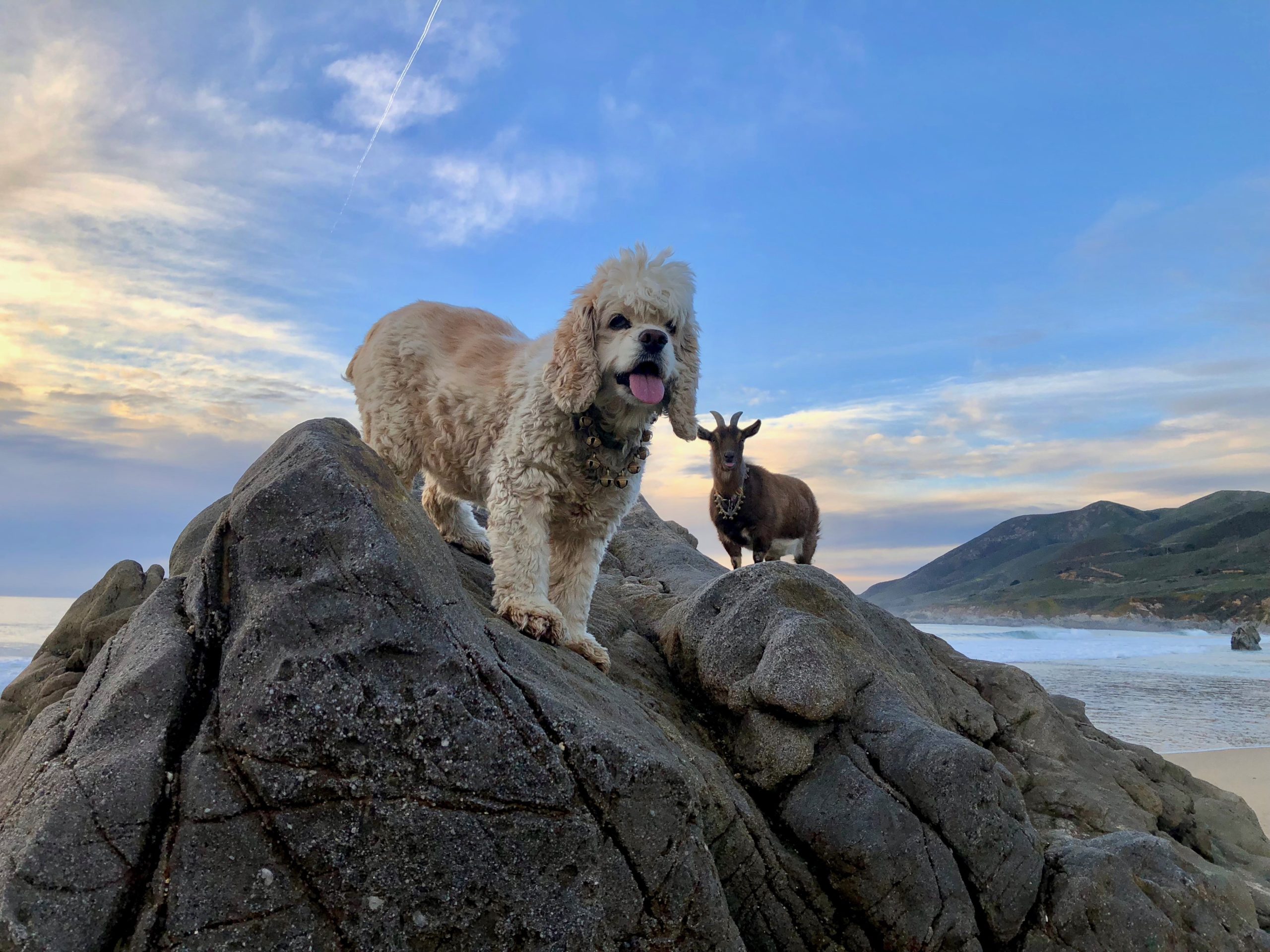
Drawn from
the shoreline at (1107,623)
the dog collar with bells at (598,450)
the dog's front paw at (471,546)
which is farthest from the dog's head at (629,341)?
the shoreline at (1107,623)

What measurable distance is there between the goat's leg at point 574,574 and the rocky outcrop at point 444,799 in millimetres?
712

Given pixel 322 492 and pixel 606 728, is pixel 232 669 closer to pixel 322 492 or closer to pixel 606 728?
pixel 322 492

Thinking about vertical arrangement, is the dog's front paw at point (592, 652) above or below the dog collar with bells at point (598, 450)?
below

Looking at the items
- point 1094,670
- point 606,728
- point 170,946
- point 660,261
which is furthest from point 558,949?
point 1094,670

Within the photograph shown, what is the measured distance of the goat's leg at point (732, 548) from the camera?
13.7 meters

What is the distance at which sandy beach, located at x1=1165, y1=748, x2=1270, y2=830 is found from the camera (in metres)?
9.71

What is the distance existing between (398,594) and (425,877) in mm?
1035

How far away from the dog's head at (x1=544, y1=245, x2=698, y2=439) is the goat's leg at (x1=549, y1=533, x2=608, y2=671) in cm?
97

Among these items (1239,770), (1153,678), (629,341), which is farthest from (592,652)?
(1153,678)

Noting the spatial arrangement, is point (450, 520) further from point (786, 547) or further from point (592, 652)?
point (786, 547)

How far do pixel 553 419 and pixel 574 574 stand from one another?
107 centimetres

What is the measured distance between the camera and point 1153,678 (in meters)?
20.0

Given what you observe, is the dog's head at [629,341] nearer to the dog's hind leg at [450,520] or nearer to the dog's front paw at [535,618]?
the dog's front paw at [535,618]

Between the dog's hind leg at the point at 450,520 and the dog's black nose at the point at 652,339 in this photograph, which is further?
the dog's hind leg at the point at 450,520
